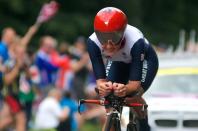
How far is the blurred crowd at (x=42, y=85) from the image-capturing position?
16.9m

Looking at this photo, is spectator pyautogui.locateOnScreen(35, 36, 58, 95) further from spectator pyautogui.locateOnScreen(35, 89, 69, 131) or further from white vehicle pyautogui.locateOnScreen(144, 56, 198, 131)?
white vehicle pyautogui.locateOnScreen(144, 56, 198, 131)

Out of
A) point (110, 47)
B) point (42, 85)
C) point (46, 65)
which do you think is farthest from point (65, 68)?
point (110, 47)

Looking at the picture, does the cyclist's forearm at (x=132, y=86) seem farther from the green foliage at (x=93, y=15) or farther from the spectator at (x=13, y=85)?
the green foliage at (x=93, y=15)

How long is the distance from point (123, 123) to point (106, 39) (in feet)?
10.2

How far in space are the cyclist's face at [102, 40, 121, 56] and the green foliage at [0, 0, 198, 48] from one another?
17188mm

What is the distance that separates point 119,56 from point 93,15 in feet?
68.7

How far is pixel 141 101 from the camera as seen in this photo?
11562 millimetres

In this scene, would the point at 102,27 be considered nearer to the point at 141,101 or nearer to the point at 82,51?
the point at 141,101

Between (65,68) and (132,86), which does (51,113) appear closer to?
(65,68)

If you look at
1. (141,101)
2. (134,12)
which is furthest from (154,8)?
(141,101)

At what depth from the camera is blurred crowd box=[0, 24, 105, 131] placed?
55.4ft

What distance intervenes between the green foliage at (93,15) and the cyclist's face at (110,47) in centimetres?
1719

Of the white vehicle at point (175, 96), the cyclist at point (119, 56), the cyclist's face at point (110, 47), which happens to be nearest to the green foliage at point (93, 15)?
the white vehicle at point (175, 96)

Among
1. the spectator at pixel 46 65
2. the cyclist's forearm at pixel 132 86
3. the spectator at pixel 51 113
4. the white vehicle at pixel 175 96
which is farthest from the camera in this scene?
the spectator at pixel 46 65
